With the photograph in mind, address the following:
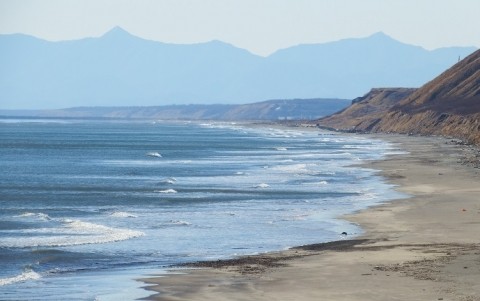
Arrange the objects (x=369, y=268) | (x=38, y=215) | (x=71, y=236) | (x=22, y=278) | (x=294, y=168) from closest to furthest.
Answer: (x=22, y=278) < (x=369, y=268) < (x=71, y=236) < (x=38, y=215) < (x=294, y=168)

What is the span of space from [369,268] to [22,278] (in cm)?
1070

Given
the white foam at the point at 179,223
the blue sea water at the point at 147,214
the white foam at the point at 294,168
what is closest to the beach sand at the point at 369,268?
the blue sea water at the point at 147,214

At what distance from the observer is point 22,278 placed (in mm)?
33156

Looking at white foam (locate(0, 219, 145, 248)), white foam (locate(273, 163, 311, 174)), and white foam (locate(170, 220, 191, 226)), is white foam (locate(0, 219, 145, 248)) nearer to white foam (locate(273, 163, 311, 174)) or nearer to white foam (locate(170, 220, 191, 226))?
white foam (locate(170, 220, 191, 226))

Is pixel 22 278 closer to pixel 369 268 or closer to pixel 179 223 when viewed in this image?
pixel 369 268

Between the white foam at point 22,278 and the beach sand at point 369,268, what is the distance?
378 cm

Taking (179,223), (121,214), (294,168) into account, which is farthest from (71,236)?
(294,168)

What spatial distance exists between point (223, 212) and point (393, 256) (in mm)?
18182

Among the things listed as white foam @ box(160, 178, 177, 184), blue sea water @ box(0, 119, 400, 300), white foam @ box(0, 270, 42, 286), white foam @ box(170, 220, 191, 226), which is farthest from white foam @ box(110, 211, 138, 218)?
white foam @ box(160, 178, 177, 184)

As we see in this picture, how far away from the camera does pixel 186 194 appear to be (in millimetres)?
65750

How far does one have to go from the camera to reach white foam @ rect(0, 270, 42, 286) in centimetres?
3250

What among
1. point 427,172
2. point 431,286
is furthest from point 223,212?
point 427,172

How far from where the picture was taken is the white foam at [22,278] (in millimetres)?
32500

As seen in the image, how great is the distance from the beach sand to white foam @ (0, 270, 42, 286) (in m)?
3.78
